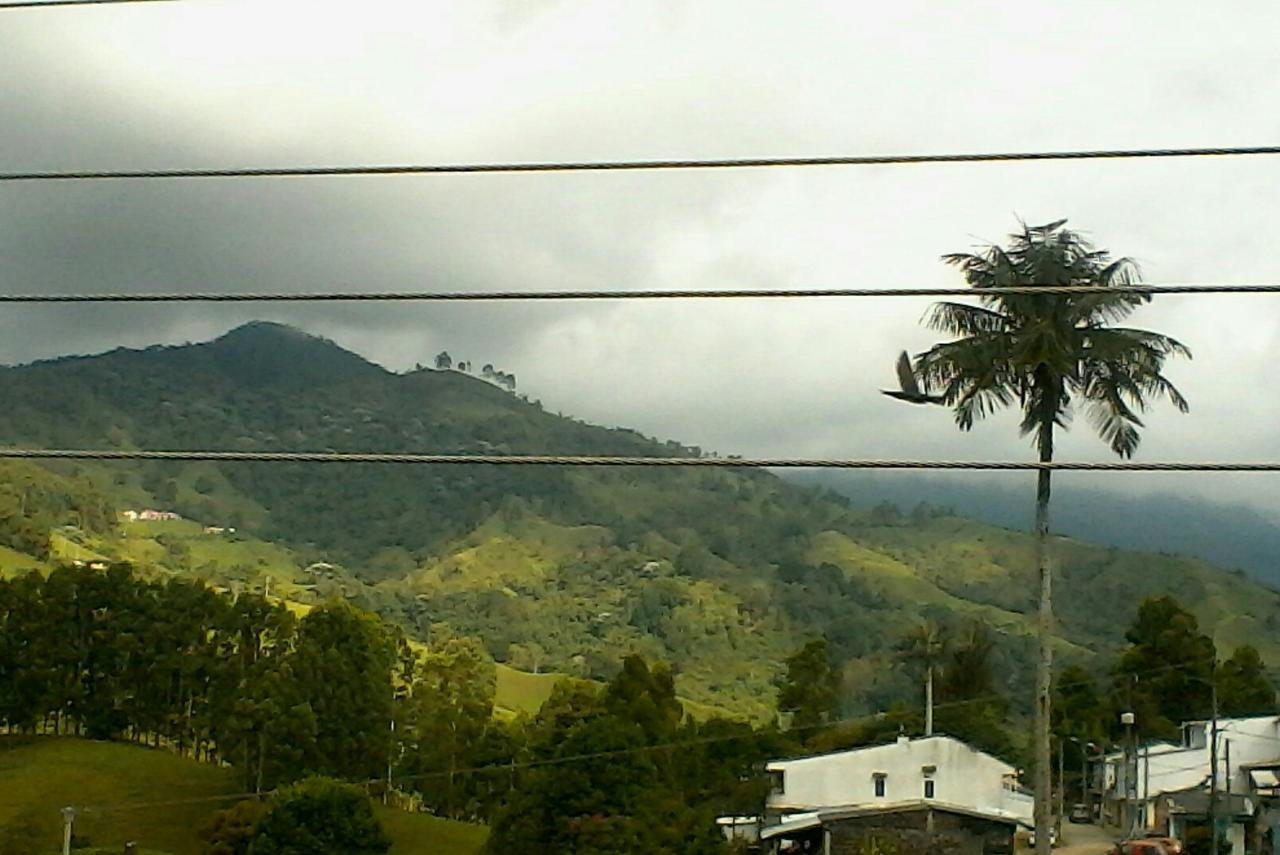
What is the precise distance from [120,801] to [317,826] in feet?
31.1

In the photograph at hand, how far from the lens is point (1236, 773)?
3175 centimetres

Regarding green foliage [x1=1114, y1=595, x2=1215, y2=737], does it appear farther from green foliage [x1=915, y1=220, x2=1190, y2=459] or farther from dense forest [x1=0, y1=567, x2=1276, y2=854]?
green foliage [x1=915, y1=220, x2=1190, y2=459]

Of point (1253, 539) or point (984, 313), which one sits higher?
point (1253, 539)

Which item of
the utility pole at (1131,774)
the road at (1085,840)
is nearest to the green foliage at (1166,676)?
the utility pole at (1131,774)

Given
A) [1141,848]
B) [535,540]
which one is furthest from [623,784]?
[535,540]

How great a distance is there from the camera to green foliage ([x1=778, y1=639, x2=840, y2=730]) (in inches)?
1448

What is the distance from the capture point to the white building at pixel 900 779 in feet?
93.7

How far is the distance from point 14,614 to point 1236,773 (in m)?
30.3

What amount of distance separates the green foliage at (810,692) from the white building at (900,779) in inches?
185

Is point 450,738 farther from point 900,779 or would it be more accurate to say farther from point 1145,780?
point 1145,780

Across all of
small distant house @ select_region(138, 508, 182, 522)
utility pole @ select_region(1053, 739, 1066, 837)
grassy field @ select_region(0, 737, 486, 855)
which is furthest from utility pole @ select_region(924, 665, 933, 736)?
small distant house @ select_region(138, 508, 182, 522)

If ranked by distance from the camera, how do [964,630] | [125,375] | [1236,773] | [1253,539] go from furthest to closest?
[125,375], [1253,539], [964,630], [1236,773]

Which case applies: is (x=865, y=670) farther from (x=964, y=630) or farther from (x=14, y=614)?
(x=14, y=614)

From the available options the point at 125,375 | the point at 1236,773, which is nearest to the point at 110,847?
the point at 1236,773
